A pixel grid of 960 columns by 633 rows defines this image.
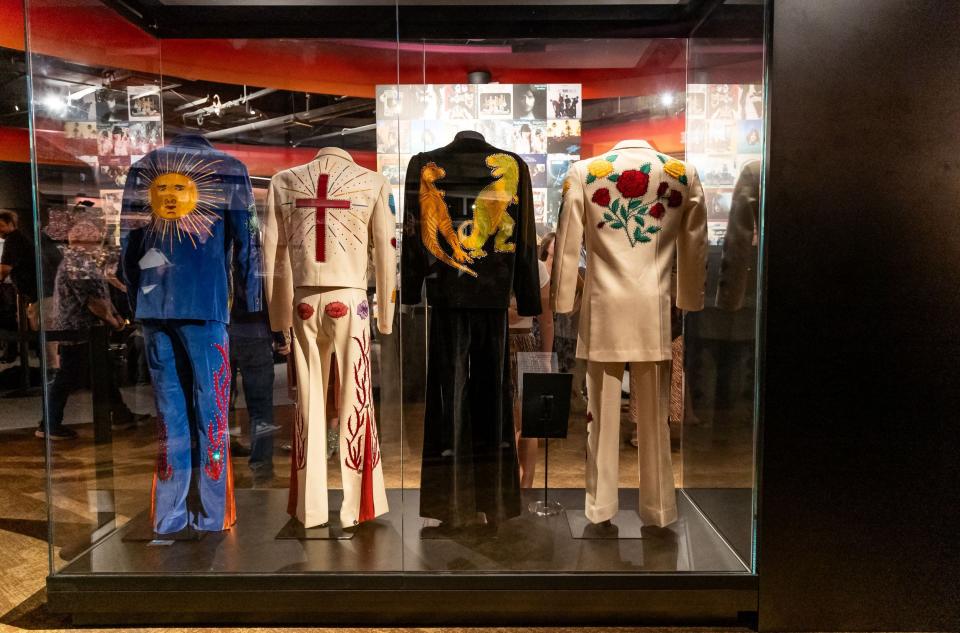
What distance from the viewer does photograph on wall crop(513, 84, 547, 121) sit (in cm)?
261

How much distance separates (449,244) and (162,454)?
144 centimetres

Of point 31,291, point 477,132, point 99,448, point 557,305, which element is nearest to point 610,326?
point 557,305

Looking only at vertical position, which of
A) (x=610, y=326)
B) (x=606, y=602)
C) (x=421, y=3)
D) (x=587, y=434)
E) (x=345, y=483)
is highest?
(x=421, y=3)

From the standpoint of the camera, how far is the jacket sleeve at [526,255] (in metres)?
2.40

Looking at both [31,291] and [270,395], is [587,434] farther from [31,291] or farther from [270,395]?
[31,291]

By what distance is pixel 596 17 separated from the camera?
249 cm

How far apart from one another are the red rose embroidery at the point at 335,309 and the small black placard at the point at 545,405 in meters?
0.80

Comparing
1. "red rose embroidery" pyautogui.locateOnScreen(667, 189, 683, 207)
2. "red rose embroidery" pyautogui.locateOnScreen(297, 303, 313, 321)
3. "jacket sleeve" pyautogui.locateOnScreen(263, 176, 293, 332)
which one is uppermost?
"red rose embroidery" pyautogui.locateOnScreen(667, 189, 683, 207)

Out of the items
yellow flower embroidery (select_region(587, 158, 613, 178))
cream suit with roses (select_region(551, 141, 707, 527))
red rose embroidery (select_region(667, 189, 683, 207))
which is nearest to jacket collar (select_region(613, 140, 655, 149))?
cream suit with roses (select_region(551, 141, 707, 527))

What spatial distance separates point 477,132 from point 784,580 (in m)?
2.02

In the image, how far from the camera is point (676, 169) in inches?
92.8

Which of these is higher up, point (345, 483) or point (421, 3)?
point (421, 3)

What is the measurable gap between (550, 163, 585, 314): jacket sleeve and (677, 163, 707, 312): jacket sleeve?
0.40 metres

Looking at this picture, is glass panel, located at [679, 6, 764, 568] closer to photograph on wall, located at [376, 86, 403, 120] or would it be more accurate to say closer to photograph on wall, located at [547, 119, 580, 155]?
photograph on wall, located at [547, 119, 580, 155]
